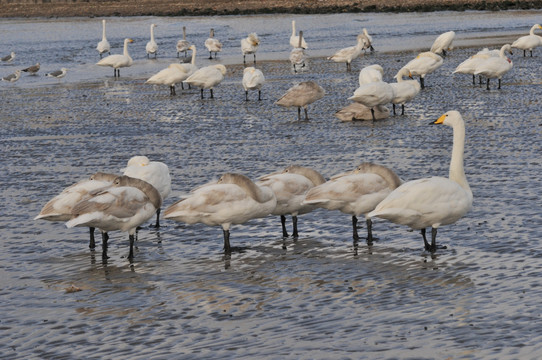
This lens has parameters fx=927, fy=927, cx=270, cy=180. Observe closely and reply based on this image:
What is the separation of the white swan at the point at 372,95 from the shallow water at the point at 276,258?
24.6 inches

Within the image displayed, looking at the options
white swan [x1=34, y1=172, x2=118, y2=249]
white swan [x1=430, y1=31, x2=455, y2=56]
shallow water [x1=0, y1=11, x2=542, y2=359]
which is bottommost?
shallow water [x1=0, y1=11, x2=542, y2=359]

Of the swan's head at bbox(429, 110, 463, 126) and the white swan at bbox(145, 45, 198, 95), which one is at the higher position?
the swan's head at bbox(429, 110, 463, 126)

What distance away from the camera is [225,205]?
10539 mm

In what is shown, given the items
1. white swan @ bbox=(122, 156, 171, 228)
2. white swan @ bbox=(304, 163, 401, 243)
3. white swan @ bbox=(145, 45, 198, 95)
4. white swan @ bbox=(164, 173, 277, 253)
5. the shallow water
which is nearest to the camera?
the shallow water

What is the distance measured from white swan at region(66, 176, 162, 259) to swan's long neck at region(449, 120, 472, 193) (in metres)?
3.56

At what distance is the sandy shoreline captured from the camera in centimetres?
8056

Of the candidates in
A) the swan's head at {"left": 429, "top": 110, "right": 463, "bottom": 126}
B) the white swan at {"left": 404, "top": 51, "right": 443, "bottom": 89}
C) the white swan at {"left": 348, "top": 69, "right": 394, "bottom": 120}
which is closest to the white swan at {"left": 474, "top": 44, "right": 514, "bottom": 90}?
the white swan at {"left": 404, "top": 51, "right": 443, "bottom": 89}

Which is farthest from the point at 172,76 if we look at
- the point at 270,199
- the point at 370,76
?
the point at 270,199

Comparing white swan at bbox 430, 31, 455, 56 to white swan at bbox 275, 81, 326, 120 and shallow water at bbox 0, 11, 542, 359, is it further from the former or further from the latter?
white swan at bbox 275, 81, 326, 120

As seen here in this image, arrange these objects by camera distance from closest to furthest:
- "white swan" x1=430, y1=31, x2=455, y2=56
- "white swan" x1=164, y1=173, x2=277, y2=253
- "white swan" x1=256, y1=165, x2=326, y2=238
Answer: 1. "white swan" x1=164, y1=173, x2=277, y2=253
2. "white swan" x1=256, y1=165, x2=326, y2=238
3. "white swan" x1=430, y1=31, x2=455, y2=56

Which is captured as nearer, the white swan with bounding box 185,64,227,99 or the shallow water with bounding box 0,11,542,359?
the shallow water with bounding box 0,11,542,359

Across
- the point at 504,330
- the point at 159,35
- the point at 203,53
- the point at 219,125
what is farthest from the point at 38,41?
the point at 504,330

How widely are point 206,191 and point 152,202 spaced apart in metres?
0.74

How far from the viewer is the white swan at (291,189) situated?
1120 centimetres
